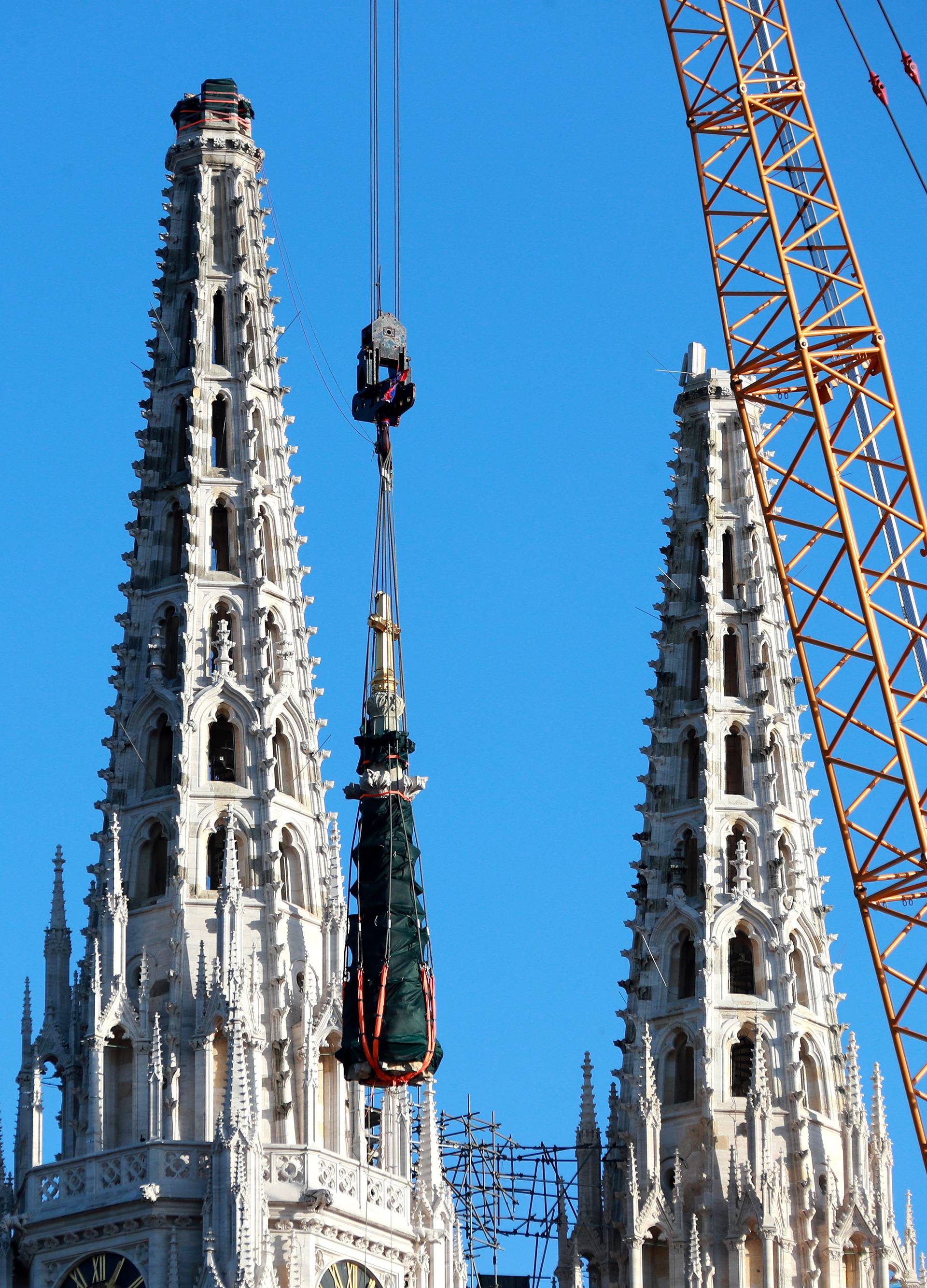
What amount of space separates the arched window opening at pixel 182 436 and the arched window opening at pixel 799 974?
92.7 ft

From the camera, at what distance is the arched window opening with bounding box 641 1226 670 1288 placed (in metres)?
149

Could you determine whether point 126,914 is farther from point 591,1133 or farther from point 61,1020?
point 591,1133

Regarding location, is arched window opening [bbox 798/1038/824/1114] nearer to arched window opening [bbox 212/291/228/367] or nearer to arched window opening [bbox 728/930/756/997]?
arched window opening [bbox 728/930/756/997]

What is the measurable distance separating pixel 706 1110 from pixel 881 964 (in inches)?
1312

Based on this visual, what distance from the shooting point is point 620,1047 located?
154 meters

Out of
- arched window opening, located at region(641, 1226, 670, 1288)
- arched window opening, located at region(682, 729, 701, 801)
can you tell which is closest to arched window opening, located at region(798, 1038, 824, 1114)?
arched window opening, located at region(641, 1226, 670, 1288)

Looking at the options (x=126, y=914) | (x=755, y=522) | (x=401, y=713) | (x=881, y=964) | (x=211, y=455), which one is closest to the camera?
(x=881, y=964)

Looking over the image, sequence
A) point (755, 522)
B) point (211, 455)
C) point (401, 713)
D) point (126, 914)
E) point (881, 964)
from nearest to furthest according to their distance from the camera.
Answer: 1. point (881, 964)
2. point (401, 713)
3. point (126, 914)
4. point (211, 455)
5. point (755, 522)

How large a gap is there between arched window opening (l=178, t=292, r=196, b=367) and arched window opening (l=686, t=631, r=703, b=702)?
23610 mm

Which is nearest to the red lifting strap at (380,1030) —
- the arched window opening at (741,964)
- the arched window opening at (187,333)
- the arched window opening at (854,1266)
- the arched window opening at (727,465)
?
the arched window opening at (854,1266)

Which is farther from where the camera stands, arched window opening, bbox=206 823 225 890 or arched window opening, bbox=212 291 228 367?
arched window opening, bbox=212 291 228 367

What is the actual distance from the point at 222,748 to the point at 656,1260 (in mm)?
24511

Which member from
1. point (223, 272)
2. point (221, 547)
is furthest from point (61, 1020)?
point (223, 272)

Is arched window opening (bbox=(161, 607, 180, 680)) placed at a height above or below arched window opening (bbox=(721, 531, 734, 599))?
below
